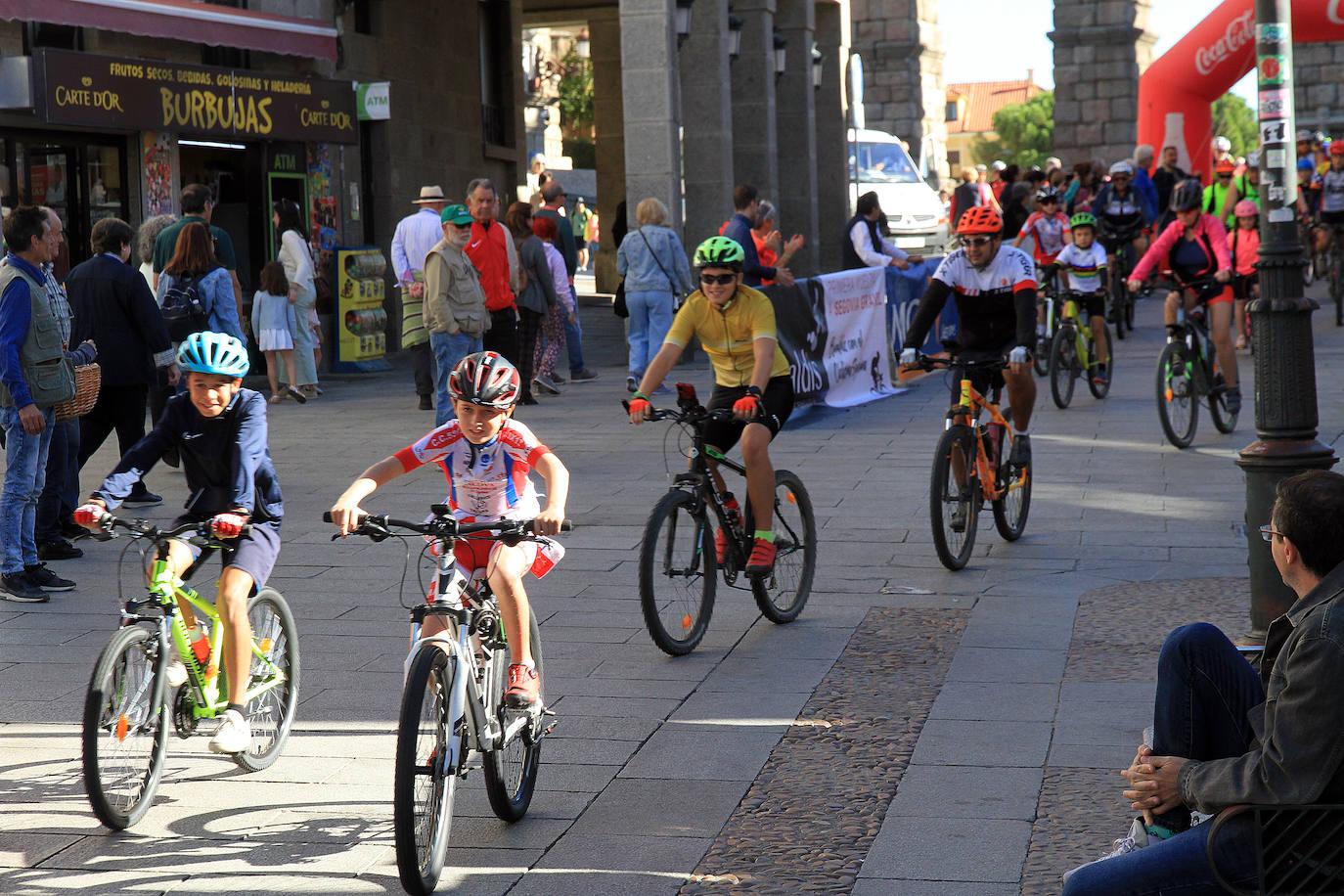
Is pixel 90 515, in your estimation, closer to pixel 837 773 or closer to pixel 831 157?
pixel 837 773

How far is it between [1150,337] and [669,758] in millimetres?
16907

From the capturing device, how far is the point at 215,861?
5.05 m

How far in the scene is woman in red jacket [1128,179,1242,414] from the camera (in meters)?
13.6

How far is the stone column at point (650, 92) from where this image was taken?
61.3ft

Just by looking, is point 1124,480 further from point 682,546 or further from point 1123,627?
point 682,546

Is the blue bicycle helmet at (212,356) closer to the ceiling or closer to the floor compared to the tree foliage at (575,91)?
closer to the floor

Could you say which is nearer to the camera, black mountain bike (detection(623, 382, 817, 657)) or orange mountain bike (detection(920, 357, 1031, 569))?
black mountain bike (detection(623, 382, 817, 657))

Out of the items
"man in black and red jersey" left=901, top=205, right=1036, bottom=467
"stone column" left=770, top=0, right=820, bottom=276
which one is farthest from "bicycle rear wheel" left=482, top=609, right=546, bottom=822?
"stone column" left=770, top=0, right=820, bottom=276

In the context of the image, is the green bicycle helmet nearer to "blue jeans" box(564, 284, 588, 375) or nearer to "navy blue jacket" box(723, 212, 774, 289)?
"navy blue jacket" box(723, 212, 774, 289)

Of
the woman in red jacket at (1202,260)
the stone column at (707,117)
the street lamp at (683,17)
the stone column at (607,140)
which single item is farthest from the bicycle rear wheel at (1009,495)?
the stone column at (607,140)

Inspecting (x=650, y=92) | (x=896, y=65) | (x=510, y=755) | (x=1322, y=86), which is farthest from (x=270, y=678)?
(x=1322, y=86)

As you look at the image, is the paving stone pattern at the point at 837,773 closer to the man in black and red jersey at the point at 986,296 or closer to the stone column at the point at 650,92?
the man in black and red jersey at the point at 986,296

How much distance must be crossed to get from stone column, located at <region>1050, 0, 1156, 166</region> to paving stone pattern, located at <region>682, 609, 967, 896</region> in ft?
108

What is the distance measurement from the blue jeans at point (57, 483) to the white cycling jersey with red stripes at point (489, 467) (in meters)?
4.60
